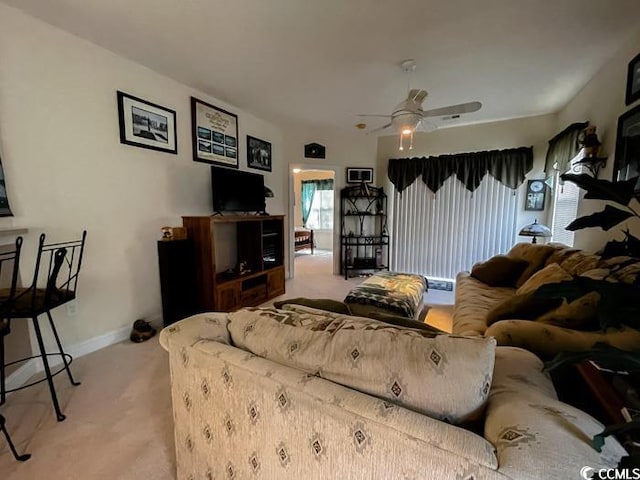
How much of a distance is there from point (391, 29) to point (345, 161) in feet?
9.98

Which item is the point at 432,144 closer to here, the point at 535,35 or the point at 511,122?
the point at 511,122

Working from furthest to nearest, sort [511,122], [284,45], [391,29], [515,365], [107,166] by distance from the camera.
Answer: [511,122], [107,166], [284,45], [391,29], [515,365]

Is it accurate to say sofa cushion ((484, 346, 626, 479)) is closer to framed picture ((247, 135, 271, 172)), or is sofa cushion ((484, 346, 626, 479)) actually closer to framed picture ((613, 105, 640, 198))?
framed picture ((613, 105, 640, 198))

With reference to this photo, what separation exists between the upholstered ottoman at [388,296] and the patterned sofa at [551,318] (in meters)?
0.39

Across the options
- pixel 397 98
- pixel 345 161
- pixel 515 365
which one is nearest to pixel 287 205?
pixel 345 161

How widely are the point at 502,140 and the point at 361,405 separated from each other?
4917 millimetres

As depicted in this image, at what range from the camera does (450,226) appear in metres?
4.78

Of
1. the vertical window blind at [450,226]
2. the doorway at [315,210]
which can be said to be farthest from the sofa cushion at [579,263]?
the doorway at [315,210]

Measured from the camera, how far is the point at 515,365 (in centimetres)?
91

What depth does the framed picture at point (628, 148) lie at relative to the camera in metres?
1.98

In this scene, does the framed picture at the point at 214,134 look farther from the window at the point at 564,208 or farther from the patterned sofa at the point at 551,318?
the window at the point at 564,208

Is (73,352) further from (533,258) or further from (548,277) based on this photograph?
(533,258)

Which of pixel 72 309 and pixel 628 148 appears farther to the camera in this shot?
pixel 72 309

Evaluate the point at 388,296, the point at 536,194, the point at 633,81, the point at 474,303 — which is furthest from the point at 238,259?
the point at 536,194
